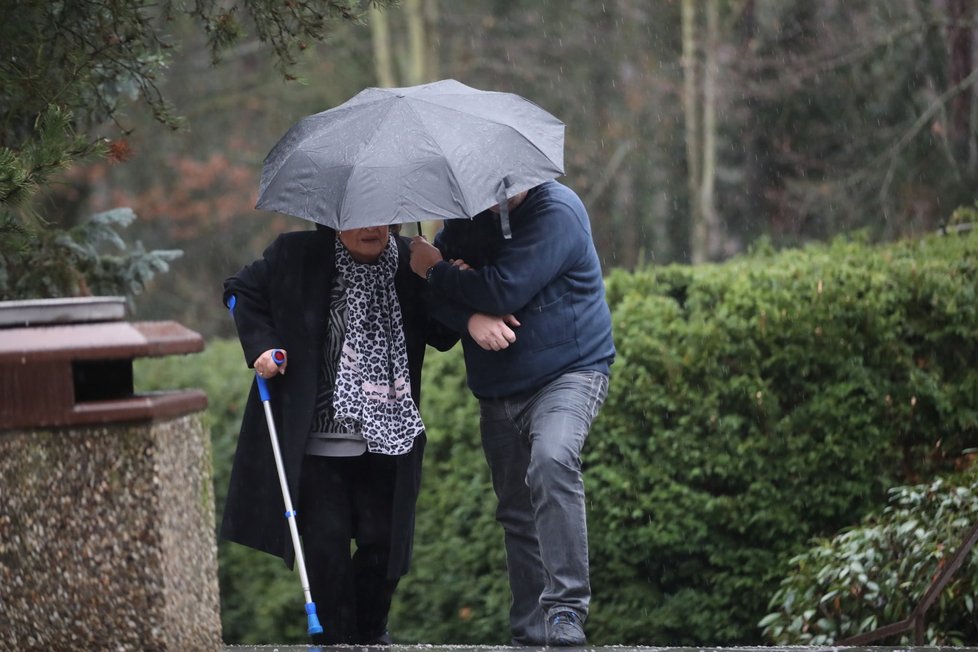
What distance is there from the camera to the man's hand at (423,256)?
15.8 ft

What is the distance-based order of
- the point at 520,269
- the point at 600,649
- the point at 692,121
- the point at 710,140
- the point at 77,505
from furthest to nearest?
the point at 692,121, the point at 710,140, the point at 520,269, the point at 600,649, the point at 77,505

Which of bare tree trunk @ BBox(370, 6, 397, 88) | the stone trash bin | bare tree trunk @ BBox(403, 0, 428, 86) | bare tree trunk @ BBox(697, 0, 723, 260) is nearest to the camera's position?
the stone trash bin

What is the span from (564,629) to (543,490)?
48 centimetres

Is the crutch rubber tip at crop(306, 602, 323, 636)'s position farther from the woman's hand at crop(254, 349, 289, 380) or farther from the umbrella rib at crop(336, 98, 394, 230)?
the umbrella rib at crop(336, 98, 394, 230)

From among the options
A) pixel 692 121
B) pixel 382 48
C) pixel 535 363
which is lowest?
pixel 535 363

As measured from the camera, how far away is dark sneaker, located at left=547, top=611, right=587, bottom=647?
4.51 meters

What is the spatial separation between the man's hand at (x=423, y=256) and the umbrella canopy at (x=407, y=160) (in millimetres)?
434

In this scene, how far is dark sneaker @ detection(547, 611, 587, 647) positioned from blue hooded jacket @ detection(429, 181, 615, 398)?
0.84 metres

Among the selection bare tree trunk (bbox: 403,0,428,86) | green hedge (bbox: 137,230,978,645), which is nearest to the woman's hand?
green hedge (bbox: 137,230,978,645)

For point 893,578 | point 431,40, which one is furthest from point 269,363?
point 431,40

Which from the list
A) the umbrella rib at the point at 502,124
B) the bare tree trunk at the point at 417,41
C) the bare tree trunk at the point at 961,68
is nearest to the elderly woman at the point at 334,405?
the umbrella rib at the point at 502,124

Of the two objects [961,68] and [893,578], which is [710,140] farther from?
[893,578]

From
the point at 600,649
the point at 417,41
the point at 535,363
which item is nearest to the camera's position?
the point at 600,649

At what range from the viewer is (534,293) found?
182 inches
